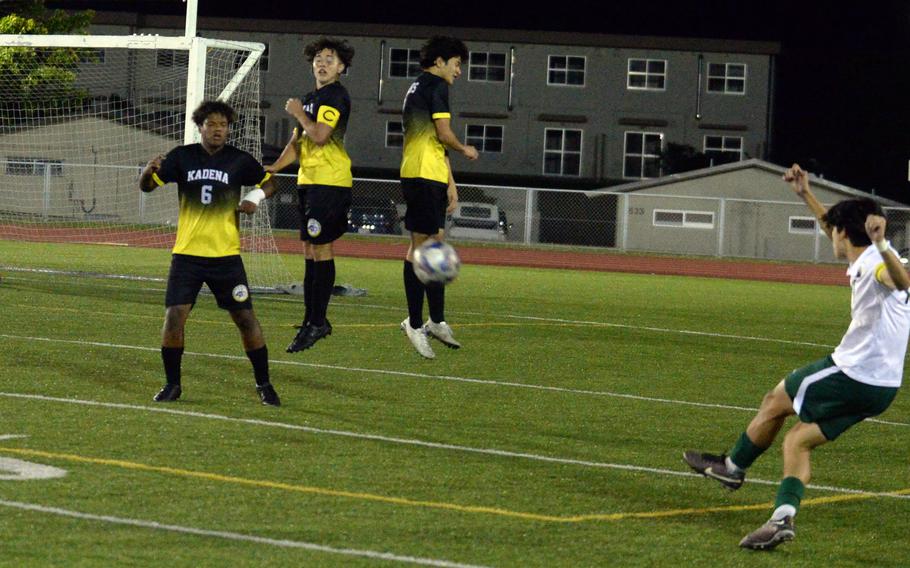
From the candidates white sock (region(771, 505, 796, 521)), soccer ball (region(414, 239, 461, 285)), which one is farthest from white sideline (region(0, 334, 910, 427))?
white sock (region(771, 505, 796, 521))

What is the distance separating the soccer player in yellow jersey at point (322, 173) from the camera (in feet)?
38.3

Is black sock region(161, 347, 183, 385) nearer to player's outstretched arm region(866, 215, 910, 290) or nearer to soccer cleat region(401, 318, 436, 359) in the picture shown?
soccer cleat region(401, 318, 436, 359)

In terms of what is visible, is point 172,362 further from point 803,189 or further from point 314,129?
point 803,189

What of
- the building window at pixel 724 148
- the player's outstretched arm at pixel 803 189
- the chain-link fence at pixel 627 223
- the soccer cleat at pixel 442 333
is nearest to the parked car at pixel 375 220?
the chain-link fence at pixel 627 223

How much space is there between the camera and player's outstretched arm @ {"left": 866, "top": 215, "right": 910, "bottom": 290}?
256 inches

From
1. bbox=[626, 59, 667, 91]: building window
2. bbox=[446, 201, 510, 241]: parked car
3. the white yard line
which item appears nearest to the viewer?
the white yard line

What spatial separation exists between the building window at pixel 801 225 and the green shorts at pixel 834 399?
139 feet

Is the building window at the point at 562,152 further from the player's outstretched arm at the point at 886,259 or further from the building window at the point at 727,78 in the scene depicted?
the player's outstretched arm at the point at 886,259

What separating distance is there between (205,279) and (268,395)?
908 millimetres

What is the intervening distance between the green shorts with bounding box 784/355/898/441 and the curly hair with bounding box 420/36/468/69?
5879 mm

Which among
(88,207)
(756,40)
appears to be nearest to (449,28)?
(756,40)

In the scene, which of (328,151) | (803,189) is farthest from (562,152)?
(803,189)

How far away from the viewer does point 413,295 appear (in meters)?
12.2

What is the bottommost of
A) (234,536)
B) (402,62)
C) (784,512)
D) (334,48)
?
(234,536)
